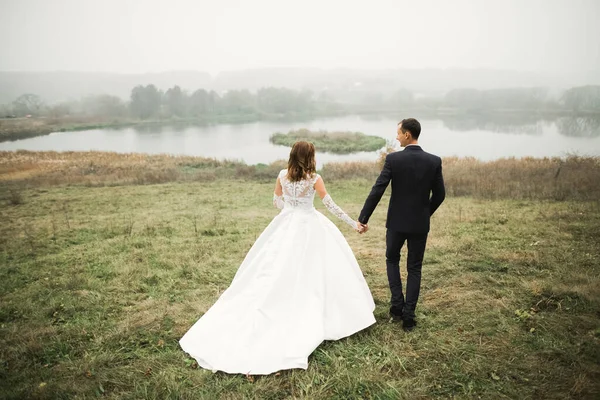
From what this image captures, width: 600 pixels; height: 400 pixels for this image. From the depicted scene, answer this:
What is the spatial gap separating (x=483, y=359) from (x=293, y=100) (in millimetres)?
138698

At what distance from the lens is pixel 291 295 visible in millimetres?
4266

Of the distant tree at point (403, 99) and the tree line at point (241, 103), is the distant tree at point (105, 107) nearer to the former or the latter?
the tree line at point (241, 103)

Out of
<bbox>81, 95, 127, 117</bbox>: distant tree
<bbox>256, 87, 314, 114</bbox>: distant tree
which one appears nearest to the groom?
<bbox>81, 95, 127, 117</bbox>: distant tree

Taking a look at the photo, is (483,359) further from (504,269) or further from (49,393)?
(49,393)

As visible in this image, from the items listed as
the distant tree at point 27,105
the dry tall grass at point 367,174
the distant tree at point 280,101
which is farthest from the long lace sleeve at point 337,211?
the distant tree at point 280,101

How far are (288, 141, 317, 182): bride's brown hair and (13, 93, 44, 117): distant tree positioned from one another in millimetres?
111923

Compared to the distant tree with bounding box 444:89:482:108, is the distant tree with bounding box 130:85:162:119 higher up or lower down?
lower down

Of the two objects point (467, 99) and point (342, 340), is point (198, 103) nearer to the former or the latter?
point (467, 99)

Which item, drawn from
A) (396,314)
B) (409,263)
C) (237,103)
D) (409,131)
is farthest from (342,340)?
(237,103)

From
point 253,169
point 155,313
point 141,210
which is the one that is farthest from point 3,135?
point 155,313

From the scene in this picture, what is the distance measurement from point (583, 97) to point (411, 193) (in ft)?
372

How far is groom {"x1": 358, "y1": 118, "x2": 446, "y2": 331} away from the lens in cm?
402

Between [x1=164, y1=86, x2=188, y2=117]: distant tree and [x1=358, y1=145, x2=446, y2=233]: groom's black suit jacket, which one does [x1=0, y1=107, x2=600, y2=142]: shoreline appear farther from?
[x1=358, y1=145, x2=446, y2=233]: groom's black suit jacket

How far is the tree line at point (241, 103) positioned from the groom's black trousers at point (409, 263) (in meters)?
103
